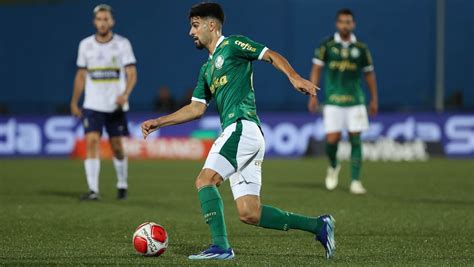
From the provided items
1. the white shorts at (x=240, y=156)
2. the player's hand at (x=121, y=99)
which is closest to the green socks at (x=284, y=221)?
the white shorts at (x=240, y=156)

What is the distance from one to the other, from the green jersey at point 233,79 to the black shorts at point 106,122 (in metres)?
5.52

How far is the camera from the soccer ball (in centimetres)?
774

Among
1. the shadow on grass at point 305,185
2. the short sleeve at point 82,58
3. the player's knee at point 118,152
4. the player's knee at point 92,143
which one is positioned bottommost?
the shadow on grass at point 305,185

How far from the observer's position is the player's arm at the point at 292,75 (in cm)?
704

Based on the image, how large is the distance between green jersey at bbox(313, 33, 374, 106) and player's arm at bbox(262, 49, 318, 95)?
6920 mm

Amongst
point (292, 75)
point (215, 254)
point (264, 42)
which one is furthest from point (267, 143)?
point (292, 75)

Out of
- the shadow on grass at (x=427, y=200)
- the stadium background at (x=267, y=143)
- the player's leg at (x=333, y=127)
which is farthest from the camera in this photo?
the player's leg at (x=333, y=127)

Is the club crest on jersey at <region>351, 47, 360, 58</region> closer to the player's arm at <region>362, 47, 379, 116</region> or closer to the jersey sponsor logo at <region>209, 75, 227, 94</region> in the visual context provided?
the player's arm at <region>362, 47, 379, 116</region>

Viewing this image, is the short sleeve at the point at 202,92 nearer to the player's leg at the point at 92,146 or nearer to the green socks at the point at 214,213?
the green socks at the point at 214,213

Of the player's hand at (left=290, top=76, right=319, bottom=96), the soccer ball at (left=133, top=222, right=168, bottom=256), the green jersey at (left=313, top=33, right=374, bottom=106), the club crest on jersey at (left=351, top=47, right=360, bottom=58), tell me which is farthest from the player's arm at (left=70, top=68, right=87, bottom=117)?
the player's hand at (left=290, top=76, right=319, bottom=96)

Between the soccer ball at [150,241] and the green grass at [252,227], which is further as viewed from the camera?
the green grass at [252,227]

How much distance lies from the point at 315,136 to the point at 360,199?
10346mm

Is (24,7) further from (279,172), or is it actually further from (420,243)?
(420,243)

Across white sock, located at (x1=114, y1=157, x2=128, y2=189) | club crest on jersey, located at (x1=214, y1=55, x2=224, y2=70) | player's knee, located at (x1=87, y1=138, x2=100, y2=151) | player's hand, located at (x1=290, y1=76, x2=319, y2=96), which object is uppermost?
club crest on jersey, located at (x1=214, y1=55, x2=224, y2=70)
